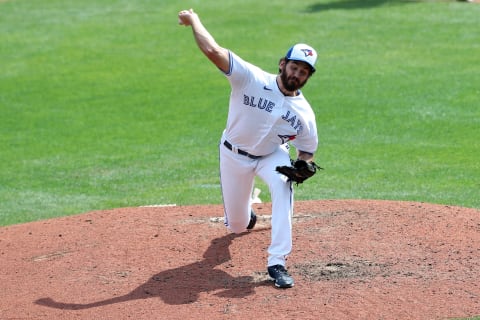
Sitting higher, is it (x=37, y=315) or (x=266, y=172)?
(x=266, y=172)

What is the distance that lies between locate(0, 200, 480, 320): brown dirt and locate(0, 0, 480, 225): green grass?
5.91ft

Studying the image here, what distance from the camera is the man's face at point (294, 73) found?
25.7 feet

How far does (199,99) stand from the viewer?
17.9 m

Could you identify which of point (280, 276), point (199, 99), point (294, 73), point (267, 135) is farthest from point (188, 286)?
point (199, 99)

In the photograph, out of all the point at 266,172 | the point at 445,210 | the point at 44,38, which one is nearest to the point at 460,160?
the point at 445,210

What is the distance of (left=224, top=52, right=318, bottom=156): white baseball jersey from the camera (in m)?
7.93

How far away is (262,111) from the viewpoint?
7.96 metres

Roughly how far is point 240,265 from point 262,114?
1.41m

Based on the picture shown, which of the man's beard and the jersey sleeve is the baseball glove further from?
the jersey sleeve

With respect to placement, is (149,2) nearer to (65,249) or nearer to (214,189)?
(214,189)

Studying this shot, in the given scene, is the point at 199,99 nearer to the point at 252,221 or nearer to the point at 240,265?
the point at 252,221

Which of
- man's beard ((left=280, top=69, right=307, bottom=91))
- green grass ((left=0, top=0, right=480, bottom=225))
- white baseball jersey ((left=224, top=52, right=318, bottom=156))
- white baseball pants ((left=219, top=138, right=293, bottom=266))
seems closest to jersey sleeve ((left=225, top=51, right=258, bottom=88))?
white baseball jersey ((left=224, top=52, right=318, bottom=156))

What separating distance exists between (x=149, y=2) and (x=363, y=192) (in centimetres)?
1714

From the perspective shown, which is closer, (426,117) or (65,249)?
(65,249)
